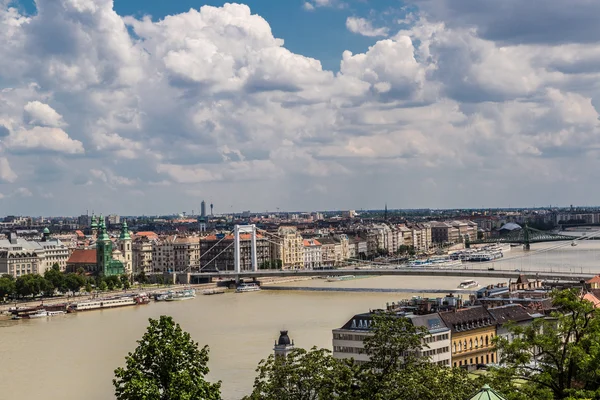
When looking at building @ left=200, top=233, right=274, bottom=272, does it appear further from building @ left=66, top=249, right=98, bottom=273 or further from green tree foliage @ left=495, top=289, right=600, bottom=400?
green tree foliage @ left=495, top=289, right=600, bottom=400

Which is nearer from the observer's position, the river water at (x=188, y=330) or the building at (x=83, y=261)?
the river water at (x=188, y=330)

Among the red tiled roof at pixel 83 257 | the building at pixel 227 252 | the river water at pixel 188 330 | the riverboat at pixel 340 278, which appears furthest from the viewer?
the building at pixel 227 252

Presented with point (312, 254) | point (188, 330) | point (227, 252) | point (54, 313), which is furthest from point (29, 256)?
point (188, 330)

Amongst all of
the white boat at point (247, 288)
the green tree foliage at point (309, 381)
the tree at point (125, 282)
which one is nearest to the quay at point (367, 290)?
the white boat at point (247, 288)

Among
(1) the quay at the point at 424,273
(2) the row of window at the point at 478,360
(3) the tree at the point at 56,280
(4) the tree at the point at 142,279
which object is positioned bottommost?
(2) the row of window at the point at 478,360

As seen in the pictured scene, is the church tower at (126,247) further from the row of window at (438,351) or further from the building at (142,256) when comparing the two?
the row of window at (438,351)

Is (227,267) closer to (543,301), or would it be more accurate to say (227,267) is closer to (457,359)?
(543,301)

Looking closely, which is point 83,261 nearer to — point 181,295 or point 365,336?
point 181,295
